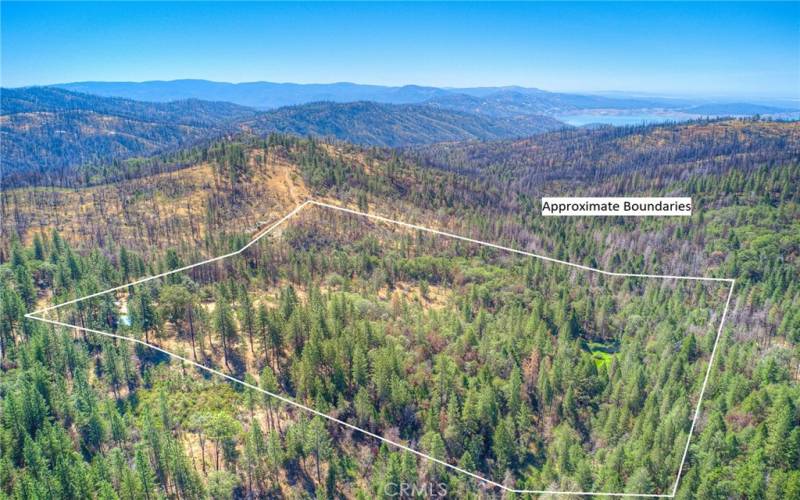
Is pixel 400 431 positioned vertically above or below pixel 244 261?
below

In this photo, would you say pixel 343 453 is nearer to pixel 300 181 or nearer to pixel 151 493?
pixel 151 493

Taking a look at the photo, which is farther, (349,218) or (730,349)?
(349,218)

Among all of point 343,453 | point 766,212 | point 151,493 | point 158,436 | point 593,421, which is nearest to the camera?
point 151,493

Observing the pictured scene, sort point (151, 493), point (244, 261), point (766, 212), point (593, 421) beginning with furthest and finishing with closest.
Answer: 1. point (766, 212)
2. point (244, 261)
3. point (593, 421)
4. point (151, 493)

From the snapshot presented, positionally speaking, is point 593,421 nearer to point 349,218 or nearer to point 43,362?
point 43,362

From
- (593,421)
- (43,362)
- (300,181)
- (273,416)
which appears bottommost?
(593,421)

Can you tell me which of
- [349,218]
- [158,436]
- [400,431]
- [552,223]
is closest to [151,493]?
[158,436]
